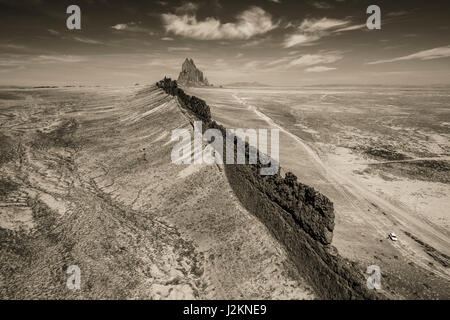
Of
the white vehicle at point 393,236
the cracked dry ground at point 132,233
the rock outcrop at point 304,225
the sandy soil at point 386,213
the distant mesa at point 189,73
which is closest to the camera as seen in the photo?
the rock outcrop at point 304,225

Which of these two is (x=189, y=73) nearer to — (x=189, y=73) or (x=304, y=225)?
(x=189, y=73)

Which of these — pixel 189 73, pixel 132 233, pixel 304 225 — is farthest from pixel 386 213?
pixel 189 73

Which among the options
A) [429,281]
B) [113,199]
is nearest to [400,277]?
[429,281]

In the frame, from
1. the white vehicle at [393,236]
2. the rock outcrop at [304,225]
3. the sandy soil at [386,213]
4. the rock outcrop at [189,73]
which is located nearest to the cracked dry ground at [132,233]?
the rock outcrop at [304,225]

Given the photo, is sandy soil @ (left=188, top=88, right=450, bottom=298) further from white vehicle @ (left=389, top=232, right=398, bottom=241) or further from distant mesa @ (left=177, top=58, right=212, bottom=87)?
distant mesa @ (left=177, top=58, right=212, bottom=87)

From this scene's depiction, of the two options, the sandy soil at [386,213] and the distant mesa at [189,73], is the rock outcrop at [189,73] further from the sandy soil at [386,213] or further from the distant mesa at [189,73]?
the sandy soil at [386,213]

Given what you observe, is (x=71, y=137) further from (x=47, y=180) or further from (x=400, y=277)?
(x=400, y=277)

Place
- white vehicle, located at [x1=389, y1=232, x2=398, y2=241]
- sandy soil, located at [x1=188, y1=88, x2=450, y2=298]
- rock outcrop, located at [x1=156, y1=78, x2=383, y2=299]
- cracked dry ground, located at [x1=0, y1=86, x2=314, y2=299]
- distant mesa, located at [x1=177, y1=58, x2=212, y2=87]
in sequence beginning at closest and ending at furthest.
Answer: rock outcrop, located at [x1=156, y1=78, x2=383, y2=299]
cracked dry ground, located at [x1=0, y1=86, x2=314, y2=299]
sandy soil, located at [x1=188, y1=88, x2=450, y2=298]
white vehicle, located at [x1=389, y1=232, x2=398, y2=241]
distant mesa, located at [x1=177, y1=58, x2=212, y2=87]

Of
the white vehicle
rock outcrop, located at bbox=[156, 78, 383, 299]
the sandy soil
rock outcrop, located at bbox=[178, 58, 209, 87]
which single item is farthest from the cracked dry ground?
rock outcrop, located at bbox=[178, 58, 209, 87]
